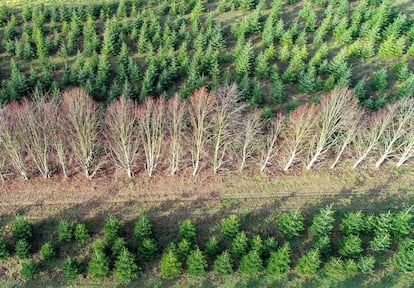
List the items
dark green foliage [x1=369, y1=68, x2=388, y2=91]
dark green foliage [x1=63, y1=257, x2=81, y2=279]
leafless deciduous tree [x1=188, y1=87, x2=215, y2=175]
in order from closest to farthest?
1. dark green foliage [x1=63, y1=257, x2=81, y2=279]
2. leafless deciduous tree [x1=188, y1=87, x2=215, y2=175]
3. dark green foliage [x1=369, y1=68, x2=388, y2=91]

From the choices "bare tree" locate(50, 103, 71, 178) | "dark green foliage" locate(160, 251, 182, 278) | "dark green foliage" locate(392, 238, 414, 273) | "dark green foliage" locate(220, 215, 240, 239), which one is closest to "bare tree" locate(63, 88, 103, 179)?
"bare tree" locate(50, 103, 71, 178)

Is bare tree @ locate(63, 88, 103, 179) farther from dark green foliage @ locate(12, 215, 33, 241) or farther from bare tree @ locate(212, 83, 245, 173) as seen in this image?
bare tree @ locate(212, 83, 245, 173)

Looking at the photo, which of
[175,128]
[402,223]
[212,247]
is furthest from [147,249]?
[402,223]

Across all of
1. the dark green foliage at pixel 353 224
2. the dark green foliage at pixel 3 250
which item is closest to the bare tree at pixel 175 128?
the dark green foliage at pixel 3 250

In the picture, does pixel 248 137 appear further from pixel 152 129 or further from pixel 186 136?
pixel 152 129

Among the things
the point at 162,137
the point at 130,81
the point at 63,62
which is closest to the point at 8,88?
the point at 63,62

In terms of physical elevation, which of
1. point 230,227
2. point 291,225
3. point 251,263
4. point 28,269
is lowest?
point 28,269

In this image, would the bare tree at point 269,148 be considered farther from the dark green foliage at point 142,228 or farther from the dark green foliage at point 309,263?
the dark green foliage at point 142,228
